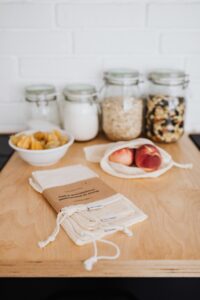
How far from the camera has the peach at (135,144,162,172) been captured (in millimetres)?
774

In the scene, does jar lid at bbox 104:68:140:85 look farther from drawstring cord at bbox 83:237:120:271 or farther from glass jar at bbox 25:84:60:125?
drawstring cord at bbox 83:237:120:271

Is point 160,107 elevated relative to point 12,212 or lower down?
elevated

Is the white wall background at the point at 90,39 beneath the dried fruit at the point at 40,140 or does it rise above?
above

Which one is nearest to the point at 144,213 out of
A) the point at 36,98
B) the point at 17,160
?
the point at 17,160

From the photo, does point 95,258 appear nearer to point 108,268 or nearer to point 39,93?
point 108,268

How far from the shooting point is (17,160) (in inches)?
34.3

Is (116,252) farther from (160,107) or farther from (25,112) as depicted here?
(25,112)

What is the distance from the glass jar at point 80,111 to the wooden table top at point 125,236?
0.69ft

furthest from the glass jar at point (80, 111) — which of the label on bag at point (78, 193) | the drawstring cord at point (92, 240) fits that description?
the drawstring cord at point (92, 240)

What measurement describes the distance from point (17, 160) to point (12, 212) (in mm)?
265

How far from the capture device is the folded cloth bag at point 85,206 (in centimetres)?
55

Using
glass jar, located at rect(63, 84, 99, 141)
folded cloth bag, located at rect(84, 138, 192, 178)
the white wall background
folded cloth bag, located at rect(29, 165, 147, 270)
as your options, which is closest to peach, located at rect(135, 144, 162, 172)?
folded cloth bag, located at rect(84, 138, 192, 178)

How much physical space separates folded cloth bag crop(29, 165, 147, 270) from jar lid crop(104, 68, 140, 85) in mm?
327
